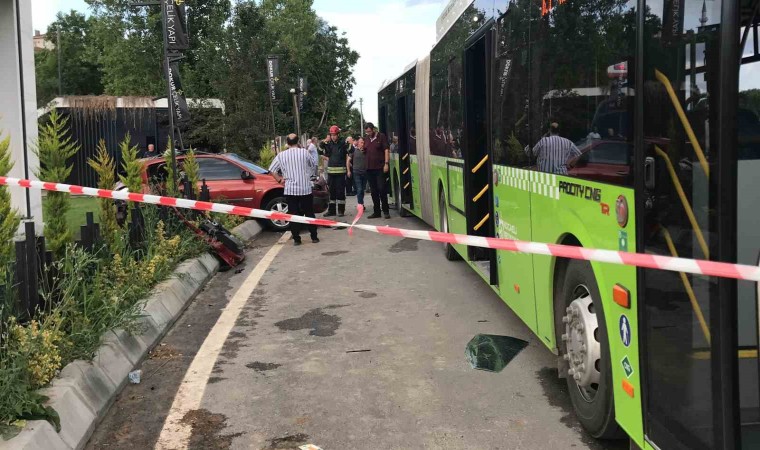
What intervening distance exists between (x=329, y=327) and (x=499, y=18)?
3142 mm

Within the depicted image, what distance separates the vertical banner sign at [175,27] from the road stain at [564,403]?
8.79 meters

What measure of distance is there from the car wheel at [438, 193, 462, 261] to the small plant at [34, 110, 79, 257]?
497cm

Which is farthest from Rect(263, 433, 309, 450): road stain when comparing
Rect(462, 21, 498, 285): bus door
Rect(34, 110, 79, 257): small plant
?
Rect(462, 21, 498, 285): bus door

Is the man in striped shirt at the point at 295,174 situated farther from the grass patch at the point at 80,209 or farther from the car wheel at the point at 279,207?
the grass patch at the point at 80,209

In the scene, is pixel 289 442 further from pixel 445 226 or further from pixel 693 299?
pixel 445 226

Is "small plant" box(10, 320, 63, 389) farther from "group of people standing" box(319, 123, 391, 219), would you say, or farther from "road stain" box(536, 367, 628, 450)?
"group of people standing" box(319, 123, 391, 219)

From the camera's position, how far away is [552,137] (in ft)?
15.4

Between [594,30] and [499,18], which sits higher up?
[499,18]

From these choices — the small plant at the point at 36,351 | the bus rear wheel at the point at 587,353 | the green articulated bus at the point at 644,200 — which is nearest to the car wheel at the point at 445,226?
the green articulated bus at the point at 644,200

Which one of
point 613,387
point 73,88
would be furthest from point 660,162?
point 73,88

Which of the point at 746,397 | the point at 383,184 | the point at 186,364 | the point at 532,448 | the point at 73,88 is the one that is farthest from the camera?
the point at 73,88

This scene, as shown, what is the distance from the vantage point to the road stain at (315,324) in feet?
22.1

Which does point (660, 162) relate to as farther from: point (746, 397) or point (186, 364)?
point (186, 364)

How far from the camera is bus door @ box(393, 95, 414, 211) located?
48.9 ft
